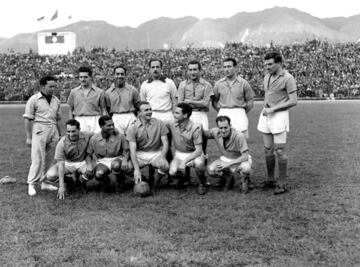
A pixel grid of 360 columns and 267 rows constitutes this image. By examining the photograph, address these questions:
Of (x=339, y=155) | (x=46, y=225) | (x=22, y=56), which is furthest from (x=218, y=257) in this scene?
(x=22, y=56)

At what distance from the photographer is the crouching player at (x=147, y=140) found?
6758 millimetres

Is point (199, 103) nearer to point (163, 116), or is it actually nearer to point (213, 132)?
point (213, 132)

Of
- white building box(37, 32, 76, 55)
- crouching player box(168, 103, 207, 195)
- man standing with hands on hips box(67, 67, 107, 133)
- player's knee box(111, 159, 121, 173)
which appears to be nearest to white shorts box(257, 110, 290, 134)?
crouching player box(168, 103, 207, 195)

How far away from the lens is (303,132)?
13445mm

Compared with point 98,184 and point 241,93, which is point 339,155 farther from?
point 98,184

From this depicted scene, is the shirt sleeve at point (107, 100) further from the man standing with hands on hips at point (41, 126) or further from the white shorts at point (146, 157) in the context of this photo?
the white shorts at point (146, 157)

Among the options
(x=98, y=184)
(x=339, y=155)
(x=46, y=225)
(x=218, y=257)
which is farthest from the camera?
(x=339, y=155)

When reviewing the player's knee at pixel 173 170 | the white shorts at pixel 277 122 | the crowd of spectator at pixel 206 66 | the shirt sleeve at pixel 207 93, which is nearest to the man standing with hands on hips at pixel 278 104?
the white shorts at pixel 277 122

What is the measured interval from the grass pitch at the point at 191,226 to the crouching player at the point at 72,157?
302mm

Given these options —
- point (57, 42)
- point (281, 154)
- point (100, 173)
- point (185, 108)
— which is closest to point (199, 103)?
point (185, 108)

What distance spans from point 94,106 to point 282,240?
3735mm

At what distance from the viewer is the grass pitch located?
424cm

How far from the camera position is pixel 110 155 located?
6895 millimetres

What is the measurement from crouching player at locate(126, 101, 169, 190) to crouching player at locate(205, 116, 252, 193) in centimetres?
74
